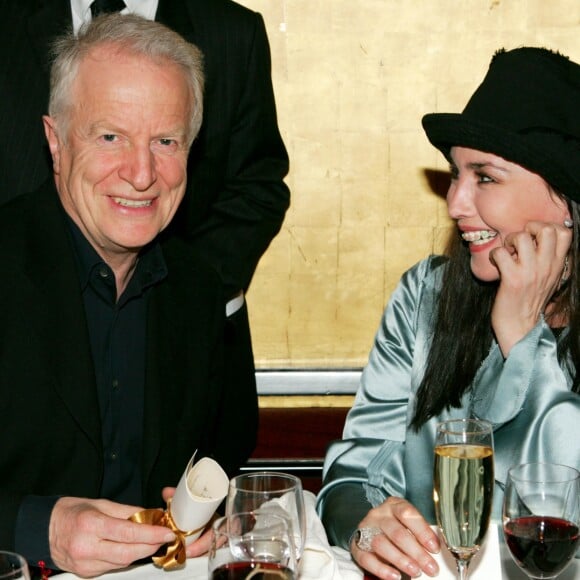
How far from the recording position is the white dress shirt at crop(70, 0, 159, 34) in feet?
9.37

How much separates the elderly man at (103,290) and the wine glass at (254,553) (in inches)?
36.2

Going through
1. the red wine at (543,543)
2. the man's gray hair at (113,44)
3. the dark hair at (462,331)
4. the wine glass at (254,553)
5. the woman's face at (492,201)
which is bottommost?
the red wine at (543,543)

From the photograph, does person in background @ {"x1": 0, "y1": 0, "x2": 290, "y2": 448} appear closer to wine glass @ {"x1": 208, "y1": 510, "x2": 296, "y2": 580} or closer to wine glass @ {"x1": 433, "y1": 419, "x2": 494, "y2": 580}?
wine glass @ {"x1": 433, "y1": 419, "x2": 494, "y2": 580}

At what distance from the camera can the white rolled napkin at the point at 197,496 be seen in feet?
5.28

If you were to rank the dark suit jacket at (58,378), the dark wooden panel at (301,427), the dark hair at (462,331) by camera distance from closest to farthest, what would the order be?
the dark suit jacket at (58,378)
the dark hair at (462,331)
the dark wooden panel at (301,427)

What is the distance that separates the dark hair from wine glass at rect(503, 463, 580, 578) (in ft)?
2.59

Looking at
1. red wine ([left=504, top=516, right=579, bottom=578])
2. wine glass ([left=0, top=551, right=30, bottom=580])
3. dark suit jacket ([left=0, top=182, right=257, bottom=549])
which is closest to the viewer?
wine glass ([left=0, top=551, right=30, bottom=580])

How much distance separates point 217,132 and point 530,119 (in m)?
1.07

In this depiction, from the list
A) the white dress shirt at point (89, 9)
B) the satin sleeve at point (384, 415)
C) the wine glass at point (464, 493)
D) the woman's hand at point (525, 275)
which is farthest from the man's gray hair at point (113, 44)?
the wine glass at point (464, 493)

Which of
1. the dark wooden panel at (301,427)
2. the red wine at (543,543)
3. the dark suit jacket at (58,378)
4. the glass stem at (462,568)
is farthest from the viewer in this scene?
the dark wooden panel at (301,427)

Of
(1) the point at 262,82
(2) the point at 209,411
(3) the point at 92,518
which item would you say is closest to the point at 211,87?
(1) the point at 262,82

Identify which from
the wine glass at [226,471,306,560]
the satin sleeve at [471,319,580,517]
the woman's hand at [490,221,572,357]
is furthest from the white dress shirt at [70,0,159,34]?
the wine glass at [226,471,306,560]

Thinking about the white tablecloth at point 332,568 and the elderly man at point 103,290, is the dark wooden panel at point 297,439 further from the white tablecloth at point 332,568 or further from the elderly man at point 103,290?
the white tablecloth at point 332,568

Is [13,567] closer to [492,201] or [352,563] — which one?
[352,563]
